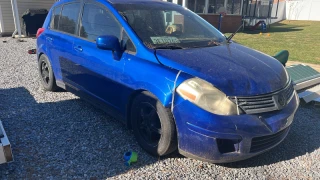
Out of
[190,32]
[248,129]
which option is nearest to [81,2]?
[190,32]

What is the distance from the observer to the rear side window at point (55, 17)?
490 centimetres

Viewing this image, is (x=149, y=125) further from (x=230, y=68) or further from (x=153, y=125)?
(x=230, y=68)

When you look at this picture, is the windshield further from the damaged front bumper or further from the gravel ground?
the gravel ground

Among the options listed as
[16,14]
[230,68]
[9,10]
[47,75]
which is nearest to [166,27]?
[230,68]

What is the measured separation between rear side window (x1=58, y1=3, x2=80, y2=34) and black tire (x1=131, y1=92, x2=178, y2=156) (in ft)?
6.15

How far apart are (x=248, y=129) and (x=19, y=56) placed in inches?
332

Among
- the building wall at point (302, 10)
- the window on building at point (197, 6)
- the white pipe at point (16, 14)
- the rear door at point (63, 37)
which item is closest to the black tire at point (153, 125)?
the rear door at point (63, 37)

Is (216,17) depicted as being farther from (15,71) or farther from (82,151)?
(82,151)

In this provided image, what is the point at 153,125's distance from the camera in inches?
123

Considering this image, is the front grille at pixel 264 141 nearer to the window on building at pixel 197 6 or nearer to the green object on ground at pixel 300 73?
the green object on ground at pixel 300 73

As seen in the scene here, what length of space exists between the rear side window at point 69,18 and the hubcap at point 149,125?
1.93 m

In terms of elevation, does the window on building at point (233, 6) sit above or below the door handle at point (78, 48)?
above

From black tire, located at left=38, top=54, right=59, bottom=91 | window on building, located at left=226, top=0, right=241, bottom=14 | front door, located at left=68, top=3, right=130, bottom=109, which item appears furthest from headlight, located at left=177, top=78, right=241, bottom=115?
window on building, located at left=226, top=0, right=241, bottom=14

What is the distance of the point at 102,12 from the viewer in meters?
3.79
